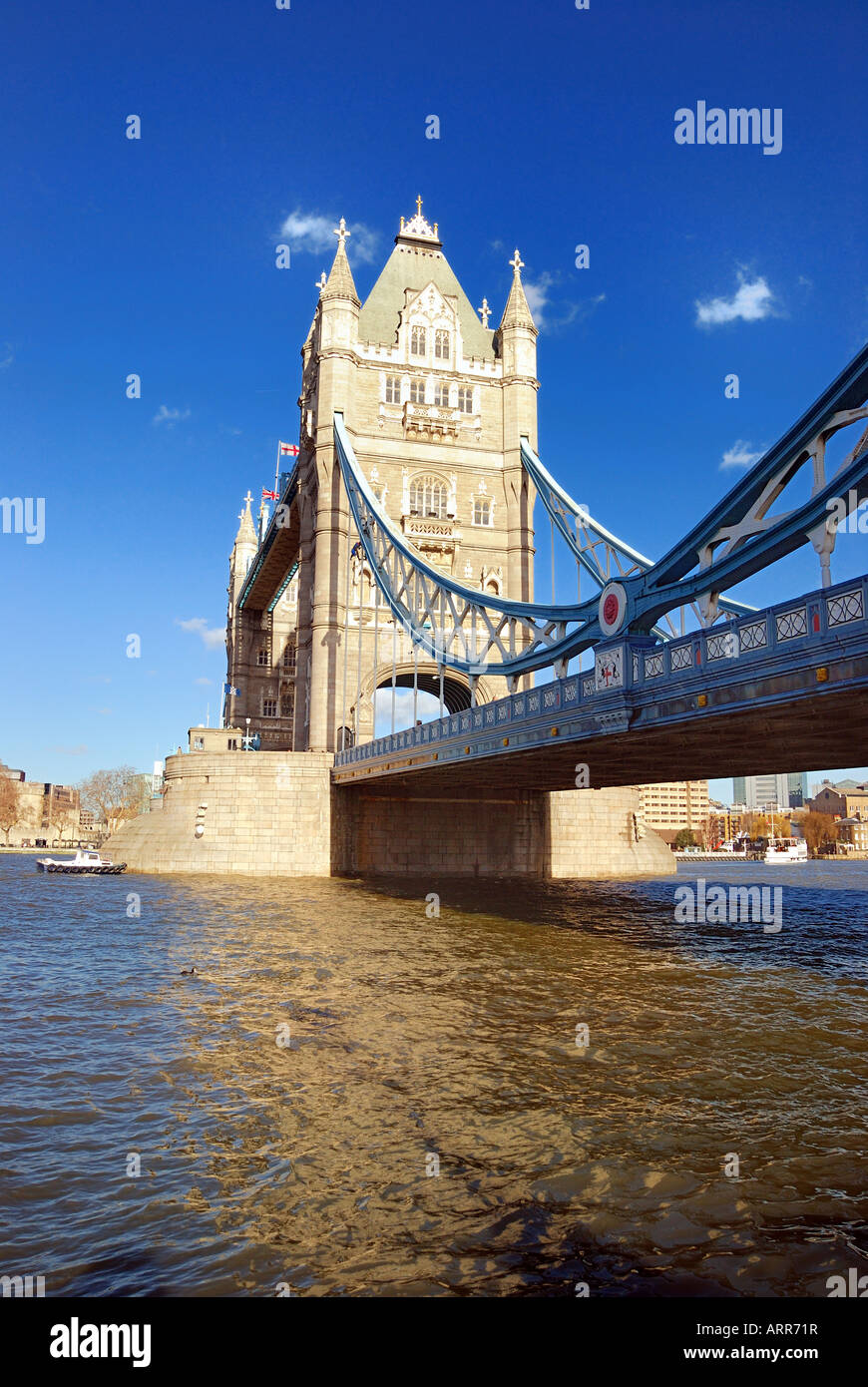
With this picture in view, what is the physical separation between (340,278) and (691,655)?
3843 cm

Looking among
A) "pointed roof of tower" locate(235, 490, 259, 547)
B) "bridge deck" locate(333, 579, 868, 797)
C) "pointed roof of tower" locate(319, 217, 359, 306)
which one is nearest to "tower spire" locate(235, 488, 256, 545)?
"pointed roof of tower" locate(235, 490, 259, 547)

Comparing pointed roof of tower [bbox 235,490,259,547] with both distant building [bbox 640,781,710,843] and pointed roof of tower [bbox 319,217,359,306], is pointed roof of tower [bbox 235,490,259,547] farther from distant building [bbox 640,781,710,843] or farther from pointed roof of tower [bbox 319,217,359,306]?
distant building [bbox 640,781,710,843]

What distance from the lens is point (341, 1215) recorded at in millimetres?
6348

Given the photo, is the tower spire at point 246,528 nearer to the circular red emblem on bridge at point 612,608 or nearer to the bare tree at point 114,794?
the bare tree at point 114,794

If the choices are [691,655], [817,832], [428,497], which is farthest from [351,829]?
[817,832]

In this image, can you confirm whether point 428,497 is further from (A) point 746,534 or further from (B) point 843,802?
(B) point 843,802

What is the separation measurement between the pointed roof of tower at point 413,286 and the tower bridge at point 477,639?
157mm

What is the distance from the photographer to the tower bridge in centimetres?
1497

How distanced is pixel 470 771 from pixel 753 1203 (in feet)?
76.0

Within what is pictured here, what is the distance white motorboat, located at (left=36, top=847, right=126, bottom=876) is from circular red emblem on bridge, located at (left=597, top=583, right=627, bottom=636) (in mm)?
28099

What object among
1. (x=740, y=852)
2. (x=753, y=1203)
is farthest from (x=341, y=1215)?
(x=740, y=852)

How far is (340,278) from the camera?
1852 inches

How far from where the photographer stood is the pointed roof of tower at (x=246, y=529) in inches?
3317

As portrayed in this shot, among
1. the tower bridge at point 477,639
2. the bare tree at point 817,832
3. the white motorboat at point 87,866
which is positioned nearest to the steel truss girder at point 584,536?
the tower bridge at point 477,639
